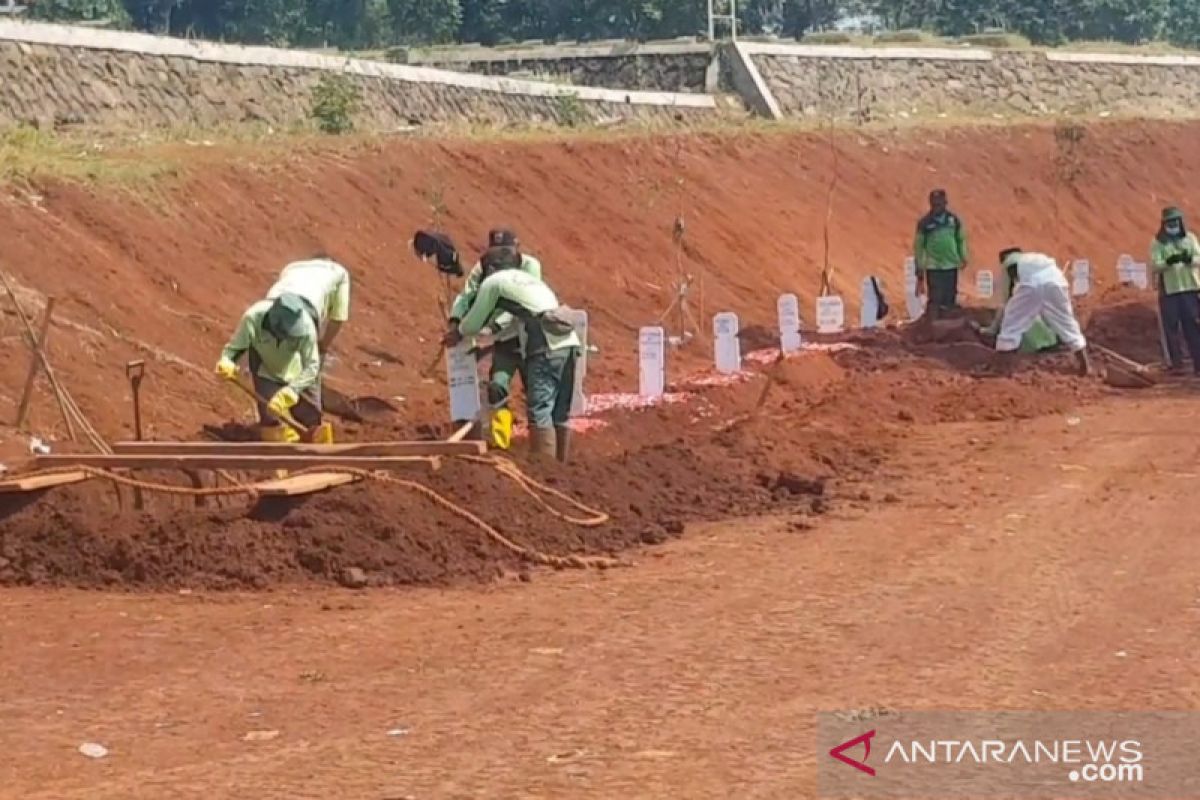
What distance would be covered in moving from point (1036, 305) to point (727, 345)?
302 cm

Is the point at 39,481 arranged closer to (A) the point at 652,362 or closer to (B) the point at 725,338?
(A) the point at 652,362

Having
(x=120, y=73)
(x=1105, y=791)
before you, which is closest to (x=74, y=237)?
(x=120, y=73)

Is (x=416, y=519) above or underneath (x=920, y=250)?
underneath

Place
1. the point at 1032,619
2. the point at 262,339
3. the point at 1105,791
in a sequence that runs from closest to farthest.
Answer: the point at 1105,791 < the point at 1032,619 < the point at 262,339

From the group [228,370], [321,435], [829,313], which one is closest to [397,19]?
[829,313]

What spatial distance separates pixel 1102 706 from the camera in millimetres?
7691

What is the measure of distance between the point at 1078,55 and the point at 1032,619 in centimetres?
4625

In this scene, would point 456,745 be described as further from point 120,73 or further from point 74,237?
point 120,73

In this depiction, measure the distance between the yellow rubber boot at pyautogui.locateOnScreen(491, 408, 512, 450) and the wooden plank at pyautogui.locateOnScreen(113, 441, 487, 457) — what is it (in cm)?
96

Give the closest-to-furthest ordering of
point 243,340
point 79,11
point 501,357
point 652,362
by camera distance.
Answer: point 243,340, point 501,357, point 652,362, point 79,11

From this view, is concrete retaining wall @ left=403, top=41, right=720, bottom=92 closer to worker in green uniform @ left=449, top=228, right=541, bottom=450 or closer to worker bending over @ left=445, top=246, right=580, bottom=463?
worker in green uniform @ left=449, top=228, right=541, bottom=450

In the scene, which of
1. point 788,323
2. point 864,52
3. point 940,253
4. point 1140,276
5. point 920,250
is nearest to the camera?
point 788,323

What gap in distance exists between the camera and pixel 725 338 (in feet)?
61.6

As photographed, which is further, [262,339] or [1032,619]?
[262,339]
